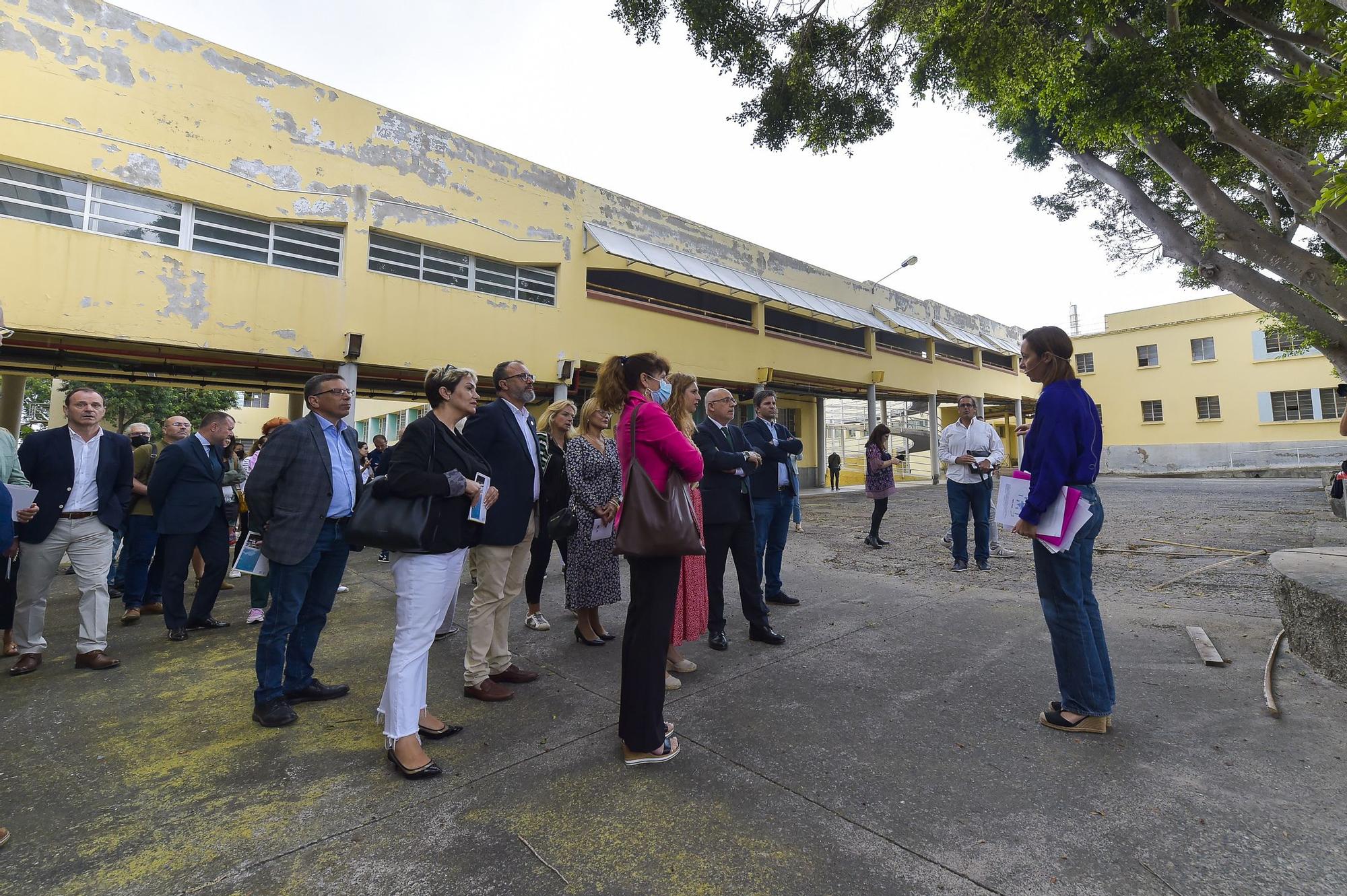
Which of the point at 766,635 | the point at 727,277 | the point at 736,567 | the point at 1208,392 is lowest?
the point at 766,635

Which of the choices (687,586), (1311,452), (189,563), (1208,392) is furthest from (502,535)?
(1208,392)

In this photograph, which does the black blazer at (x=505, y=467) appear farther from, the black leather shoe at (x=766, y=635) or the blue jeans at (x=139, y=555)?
the blue jeans at (x=139, y=555)

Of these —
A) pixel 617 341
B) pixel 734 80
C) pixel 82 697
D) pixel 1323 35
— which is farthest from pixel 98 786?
pixel 617 341

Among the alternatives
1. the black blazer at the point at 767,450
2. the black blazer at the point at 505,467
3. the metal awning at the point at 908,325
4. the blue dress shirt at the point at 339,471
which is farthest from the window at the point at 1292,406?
the blue dress shirt at the point at 339,471

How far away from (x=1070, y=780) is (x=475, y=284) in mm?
12854

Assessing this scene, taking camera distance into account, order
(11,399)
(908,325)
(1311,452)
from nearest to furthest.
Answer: (11,399) → (908,325) → (1311,452)

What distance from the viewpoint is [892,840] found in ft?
6.19

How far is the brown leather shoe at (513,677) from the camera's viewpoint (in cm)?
338

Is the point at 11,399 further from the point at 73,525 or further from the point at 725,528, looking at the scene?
the point at 725,528

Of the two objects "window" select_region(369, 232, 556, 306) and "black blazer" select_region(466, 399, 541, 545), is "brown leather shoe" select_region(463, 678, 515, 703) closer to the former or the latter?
"black blazer" select_region(466, 399, 541, 545)

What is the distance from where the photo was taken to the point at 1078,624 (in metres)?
2.65

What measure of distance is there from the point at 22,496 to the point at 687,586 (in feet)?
13.1

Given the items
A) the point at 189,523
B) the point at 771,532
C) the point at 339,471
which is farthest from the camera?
the point at 771,532

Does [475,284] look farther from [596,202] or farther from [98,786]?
[98,786]
